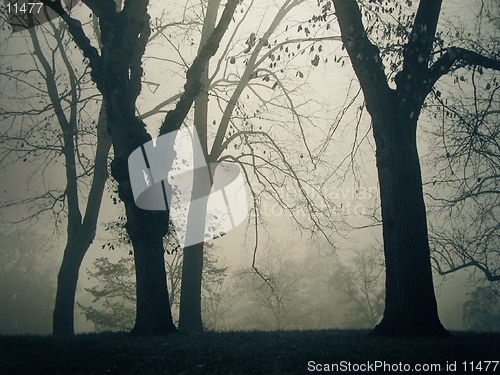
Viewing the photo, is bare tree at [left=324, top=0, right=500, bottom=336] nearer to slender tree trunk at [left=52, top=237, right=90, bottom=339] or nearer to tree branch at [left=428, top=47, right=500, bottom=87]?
tree branch at [left=428, top=47, right=500, bottom=87]

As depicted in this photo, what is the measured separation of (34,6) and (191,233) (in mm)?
7474

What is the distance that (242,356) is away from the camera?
620 cm

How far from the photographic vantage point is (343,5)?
8156mm

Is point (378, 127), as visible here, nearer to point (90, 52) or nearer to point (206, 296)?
point (90, 52)

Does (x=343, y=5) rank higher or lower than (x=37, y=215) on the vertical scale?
higher

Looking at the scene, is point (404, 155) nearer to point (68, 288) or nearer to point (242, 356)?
point (242, 356)

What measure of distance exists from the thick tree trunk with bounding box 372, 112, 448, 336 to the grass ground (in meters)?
0.55

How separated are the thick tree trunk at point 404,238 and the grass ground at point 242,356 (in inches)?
21.8

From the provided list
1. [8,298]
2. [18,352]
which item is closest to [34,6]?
[18,352]

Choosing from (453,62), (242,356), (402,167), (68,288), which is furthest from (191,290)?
(453,62)

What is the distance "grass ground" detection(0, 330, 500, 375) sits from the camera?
572 cm

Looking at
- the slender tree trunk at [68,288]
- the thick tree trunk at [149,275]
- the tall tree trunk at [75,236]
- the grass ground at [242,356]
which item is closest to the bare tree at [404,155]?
the grass ground at [242,356]

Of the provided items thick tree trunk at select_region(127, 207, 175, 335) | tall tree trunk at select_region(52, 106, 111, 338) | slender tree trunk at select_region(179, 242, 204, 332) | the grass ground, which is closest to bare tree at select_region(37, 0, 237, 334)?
thick tree trunk at select_region(127, 207, 175, 335)

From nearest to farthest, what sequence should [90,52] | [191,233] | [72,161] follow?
[90,52] → [191,233] → [72,161]
